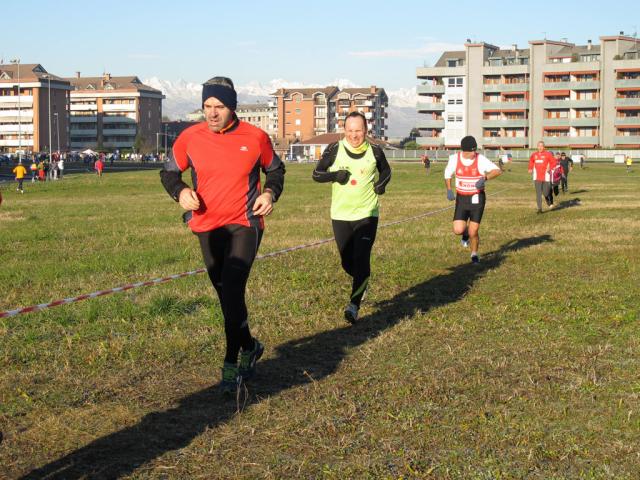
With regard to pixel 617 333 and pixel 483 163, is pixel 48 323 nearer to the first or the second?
pixel 617 333

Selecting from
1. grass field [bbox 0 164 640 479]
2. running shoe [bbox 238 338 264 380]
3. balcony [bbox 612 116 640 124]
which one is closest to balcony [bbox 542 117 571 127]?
balcony [bbox 612 116 640 124]

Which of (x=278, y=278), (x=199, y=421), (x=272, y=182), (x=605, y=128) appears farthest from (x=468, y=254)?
(x=605, y=128)

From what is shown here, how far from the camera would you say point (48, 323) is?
9297 millimetres

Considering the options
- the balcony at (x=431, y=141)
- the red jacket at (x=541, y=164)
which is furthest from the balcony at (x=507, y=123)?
the red jacket at (x=541, y=164)

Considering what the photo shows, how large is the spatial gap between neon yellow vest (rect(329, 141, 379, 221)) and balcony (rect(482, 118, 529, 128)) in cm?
13708

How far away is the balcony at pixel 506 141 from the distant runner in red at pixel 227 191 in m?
141

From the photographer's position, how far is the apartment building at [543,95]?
137m

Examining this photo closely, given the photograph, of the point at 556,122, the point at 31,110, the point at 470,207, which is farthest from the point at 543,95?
the point at 470,207

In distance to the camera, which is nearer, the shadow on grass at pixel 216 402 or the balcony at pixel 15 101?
the shadow on grass at pixel 216 402

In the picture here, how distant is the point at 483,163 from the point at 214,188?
29.4 ft

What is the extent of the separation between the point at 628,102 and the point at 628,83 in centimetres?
283

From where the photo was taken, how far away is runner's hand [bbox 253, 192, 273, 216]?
6566 mm

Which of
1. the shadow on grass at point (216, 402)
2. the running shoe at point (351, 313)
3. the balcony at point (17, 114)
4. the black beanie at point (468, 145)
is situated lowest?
the shadow on grass at point (216, 402)

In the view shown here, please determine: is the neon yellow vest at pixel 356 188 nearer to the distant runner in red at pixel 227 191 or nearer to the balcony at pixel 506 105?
the distant runner in red at pixel 227 191
